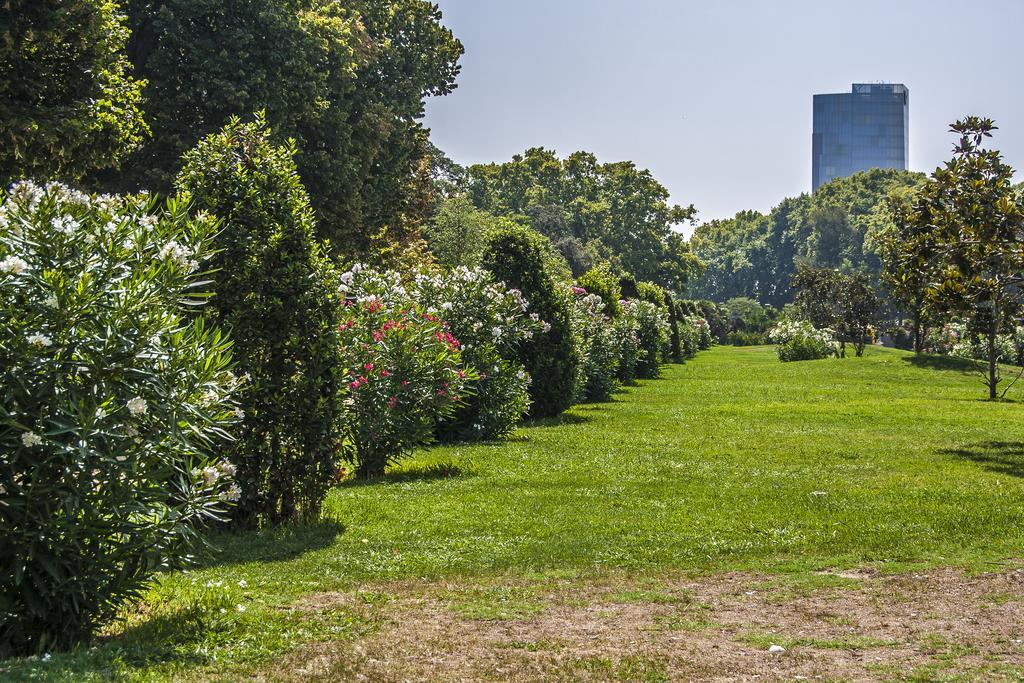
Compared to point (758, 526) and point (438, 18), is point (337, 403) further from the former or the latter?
point (438, 18)

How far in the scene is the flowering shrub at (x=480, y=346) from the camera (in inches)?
616

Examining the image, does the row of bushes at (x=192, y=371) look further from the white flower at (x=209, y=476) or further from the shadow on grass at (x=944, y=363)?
the shadow on grass at (x=944, y=363)

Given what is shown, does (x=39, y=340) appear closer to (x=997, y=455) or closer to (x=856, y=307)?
(x=997, y=455)

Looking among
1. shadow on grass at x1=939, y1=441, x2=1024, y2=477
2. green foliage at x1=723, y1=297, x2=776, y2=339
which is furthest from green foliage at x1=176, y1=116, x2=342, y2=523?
green foliage at x1=723, y1=297, x2=776, y2=339

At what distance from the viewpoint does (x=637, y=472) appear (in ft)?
41.5

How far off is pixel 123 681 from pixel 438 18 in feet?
133

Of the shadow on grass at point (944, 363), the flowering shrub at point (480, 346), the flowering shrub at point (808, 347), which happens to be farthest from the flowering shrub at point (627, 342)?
the flowering shrub at point (808, 347)

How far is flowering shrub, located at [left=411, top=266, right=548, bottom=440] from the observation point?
1565 cm

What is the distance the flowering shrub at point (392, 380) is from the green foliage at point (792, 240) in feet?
A: 300

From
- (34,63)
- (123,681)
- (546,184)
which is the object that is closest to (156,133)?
(34,63)

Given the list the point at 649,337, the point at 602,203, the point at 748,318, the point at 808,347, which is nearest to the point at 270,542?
the point at 649,337

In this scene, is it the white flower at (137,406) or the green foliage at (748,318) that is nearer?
the white flower at (137,406)

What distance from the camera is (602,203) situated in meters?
82.0

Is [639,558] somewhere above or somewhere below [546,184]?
below
